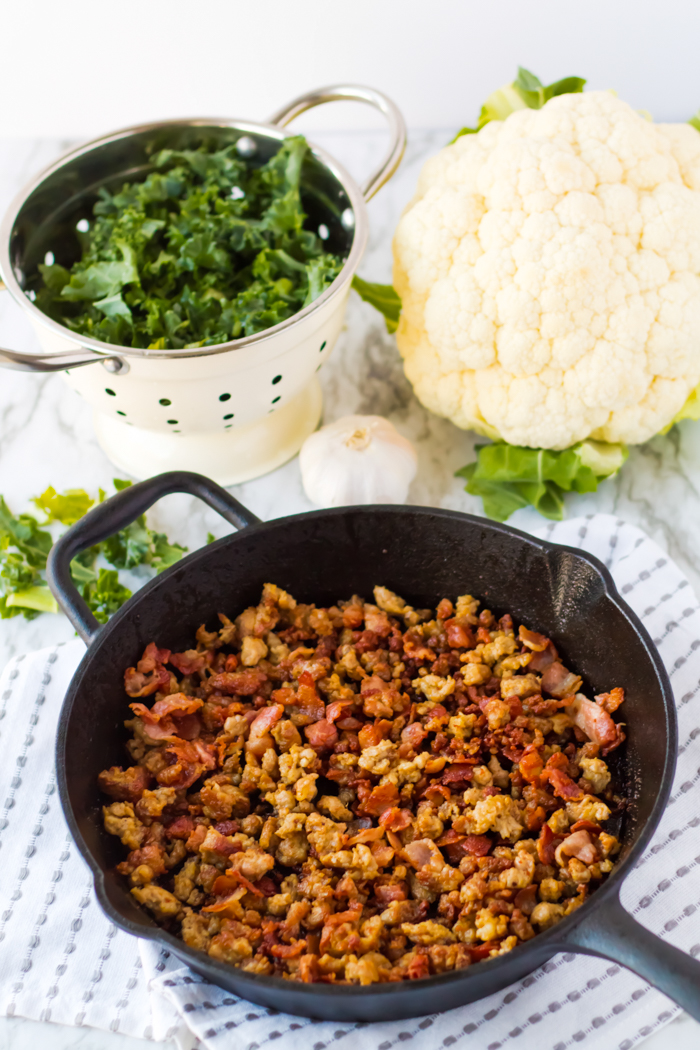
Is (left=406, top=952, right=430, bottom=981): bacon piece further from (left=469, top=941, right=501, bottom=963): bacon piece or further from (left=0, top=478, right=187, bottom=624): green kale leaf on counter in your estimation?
(left=0, top=478, right=187, bottom=624): green kale leaf on counter

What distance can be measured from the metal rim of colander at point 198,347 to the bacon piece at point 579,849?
77 cm

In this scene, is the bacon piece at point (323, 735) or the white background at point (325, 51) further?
the white background at point (325, 51)

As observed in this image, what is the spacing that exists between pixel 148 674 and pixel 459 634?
0.43 m

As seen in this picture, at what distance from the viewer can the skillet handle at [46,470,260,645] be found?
3.75 ft

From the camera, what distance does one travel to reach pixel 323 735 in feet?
3.88

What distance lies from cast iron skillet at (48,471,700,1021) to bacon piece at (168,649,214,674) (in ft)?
0.10

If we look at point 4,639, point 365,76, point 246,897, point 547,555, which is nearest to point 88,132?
point 365,76

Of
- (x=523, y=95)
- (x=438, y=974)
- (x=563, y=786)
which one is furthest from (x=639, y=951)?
(x=523, y=95)

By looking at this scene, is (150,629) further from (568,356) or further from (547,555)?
(568,356)

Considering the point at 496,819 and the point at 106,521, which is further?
the point at 106,521

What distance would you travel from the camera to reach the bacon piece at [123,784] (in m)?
1.12

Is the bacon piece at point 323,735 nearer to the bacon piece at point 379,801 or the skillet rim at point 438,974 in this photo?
the bacon piece at point 379,801

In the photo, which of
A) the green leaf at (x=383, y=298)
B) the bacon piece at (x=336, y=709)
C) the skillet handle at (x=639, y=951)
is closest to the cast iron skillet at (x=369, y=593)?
the skillet handle at (x=639, y=951)

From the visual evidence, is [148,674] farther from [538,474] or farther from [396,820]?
[538,474]
